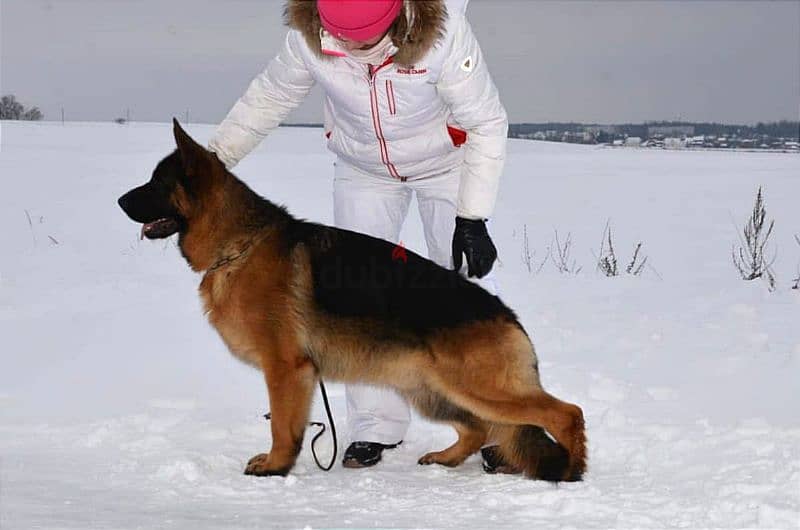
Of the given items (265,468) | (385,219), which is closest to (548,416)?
(265,468)

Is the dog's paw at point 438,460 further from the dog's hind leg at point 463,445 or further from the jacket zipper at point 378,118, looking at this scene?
the jacket zipper at point 378,118

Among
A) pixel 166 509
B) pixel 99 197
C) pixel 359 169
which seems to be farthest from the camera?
pixel 99 197

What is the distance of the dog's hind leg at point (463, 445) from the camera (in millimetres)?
4316

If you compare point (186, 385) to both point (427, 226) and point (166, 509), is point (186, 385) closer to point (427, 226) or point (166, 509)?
point (427, 226)

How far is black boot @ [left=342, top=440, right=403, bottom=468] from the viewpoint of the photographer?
4.37 metres

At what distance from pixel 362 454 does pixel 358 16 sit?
87.6 inches

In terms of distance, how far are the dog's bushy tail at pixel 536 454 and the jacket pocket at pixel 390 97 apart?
166cm

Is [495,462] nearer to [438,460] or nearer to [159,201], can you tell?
[438,460]

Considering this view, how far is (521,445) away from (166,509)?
1.68 m

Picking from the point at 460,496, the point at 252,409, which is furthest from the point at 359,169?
the point at 460,496

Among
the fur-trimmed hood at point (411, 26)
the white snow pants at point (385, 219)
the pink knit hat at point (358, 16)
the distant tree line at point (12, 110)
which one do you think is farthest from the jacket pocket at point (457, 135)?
the distant tree line at point (12, 110)

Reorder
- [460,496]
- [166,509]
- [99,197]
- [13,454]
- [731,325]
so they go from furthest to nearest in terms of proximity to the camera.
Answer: [99,197] → [731,325] → [13,454] → [460,496] → [166,509]

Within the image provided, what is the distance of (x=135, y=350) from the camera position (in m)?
6.05

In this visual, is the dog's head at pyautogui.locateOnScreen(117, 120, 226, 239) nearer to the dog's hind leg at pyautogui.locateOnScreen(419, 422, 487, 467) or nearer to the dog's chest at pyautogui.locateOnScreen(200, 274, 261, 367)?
the dog's chest at pyautogui.locateOnScreen(200, 274, 261, 367)
